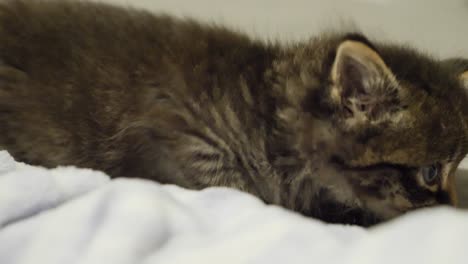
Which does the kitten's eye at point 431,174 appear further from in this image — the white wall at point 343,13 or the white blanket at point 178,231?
the white wall at point 343,13

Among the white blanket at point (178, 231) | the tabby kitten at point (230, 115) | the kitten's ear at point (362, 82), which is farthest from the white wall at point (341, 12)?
the white blanket at point (178, 231)

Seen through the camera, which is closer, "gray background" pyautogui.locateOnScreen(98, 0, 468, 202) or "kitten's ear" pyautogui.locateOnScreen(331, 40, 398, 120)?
"kitten's ear" pyautogui.locateOnScreen(331, 40, 398, 120)

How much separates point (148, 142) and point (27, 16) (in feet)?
1.42

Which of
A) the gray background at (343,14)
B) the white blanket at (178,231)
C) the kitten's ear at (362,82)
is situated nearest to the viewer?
the white blanket at (178,231)

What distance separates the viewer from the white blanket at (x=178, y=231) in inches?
27.8

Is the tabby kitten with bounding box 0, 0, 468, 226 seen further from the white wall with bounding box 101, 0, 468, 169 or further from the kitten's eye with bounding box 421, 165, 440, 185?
the white wall with bounding box 101, 0, 468, 169

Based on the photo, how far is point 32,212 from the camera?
87cm

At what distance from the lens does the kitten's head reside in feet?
3.86

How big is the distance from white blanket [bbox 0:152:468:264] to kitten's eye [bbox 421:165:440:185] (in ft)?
1.49

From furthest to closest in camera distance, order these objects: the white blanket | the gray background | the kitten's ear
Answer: the gray background
the kitten's ear
the white blanket

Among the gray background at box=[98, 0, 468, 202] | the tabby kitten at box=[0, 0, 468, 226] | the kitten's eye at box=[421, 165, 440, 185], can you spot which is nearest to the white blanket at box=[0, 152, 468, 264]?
the tabby kitten at box=[0, 0, 468, 226]

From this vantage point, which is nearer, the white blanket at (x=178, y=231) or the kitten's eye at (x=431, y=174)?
the white blanket at (x=178, y=231)

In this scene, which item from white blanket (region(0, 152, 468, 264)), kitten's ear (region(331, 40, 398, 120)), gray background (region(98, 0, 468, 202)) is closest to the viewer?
white blanket (region(0, 152, 468, 264))

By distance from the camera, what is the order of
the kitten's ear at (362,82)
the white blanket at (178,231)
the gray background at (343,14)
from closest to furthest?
1. the white blanket at (178,231)
2. the kitten's ear at (362,82)
3. the gray background at (343,14)
